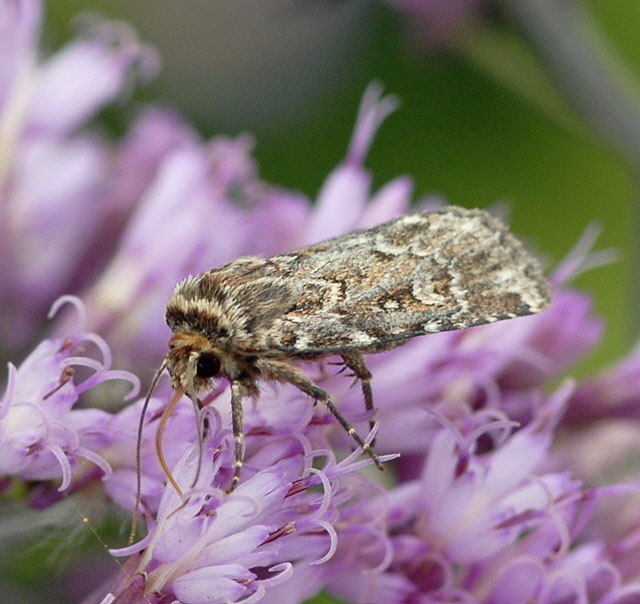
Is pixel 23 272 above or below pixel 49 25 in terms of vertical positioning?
below

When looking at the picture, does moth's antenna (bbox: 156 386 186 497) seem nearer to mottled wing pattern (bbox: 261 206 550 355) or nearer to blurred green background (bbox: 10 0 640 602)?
mottled wing pattern (bbox: 261 206 550 355)

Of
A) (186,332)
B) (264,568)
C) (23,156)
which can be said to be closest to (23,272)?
(23,156)

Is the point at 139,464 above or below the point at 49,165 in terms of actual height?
below

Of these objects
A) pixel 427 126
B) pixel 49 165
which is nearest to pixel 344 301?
pixel 49 165

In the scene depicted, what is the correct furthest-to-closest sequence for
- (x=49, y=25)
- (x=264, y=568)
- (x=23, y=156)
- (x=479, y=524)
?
1. (x=49, y=25)
2. (x=23, y=156)
3. (x=479, y=524)
4. (x=264, y=568)

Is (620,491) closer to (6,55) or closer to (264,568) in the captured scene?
(264,568)

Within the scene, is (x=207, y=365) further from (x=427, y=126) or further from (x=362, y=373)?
(x=427, y=126)
